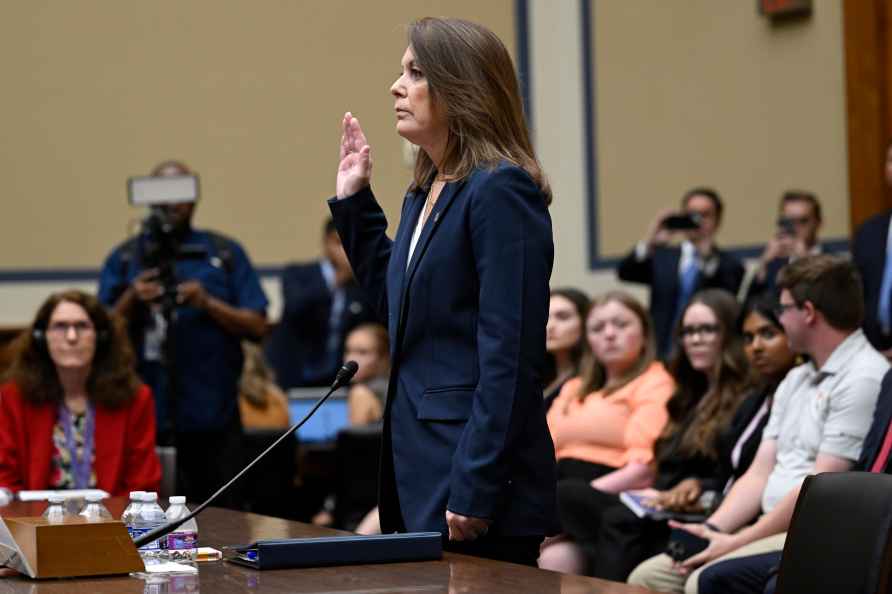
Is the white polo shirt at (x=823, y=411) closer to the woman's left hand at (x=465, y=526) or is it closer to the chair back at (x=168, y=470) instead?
the woman's left hand at (x=465, y=526)

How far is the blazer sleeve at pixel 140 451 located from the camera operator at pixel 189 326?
75 centimetres

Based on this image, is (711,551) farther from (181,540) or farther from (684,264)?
(684,264)

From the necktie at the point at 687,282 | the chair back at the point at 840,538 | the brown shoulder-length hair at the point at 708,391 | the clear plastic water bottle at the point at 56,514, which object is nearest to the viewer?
the chair back at the point at 840,538

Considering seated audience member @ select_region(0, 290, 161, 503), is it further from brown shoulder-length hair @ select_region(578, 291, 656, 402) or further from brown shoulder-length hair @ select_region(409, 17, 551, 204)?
brown shoulder-length hair @ select_region(409, 17, 551, 204)

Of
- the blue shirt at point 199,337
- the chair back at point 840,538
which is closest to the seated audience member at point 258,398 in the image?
the blue shirt at point 199,337

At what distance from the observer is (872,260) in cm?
539

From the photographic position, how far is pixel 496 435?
2.37 m

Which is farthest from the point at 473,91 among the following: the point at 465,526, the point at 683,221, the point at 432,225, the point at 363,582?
the point at 683,221

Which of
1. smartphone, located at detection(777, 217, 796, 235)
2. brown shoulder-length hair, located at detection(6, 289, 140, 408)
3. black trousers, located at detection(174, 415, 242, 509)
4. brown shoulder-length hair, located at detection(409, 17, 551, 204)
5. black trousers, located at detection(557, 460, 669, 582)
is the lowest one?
black trousers, located at detection(557, 460, 669, 582)

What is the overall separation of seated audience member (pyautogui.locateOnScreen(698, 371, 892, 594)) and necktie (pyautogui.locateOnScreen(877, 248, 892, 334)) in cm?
174

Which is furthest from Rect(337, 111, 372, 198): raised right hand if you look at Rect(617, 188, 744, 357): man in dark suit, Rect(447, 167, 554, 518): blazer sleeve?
Rect(617, 188, 744, 357): man in dark suit

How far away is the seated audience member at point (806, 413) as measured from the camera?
370 cm

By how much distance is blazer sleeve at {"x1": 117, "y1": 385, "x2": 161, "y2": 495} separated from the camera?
14.4 feet

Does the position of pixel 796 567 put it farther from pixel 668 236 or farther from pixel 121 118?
pixel 121 118
